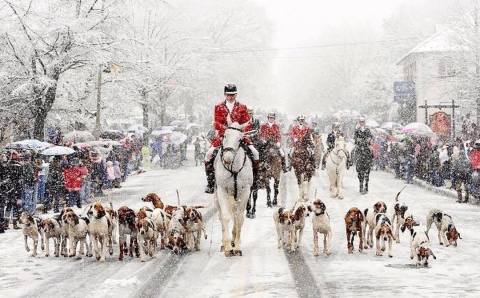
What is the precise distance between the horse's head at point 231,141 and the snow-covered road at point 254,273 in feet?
5.47

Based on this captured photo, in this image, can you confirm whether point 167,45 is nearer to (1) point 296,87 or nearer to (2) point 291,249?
(2) point 291,249

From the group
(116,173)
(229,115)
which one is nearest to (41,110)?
(116,173)

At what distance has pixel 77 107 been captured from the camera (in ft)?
96.0

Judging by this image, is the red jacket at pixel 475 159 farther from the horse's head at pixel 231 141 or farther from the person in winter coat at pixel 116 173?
the person in winter coat at pixel 116 173

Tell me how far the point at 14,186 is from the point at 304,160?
7.54m

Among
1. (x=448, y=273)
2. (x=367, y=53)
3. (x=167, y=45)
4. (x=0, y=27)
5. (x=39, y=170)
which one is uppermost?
(x=367, y=53)

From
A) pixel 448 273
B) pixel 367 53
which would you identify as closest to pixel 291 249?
pixel 448 273

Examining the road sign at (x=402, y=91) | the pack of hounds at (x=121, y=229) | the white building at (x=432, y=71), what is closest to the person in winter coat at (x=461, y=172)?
the pack of hounds at (x=121, y=229)

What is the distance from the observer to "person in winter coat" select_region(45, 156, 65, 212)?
19.7m

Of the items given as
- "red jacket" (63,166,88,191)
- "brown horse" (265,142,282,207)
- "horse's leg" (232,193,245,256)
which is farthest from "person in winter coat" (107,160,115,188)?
"horse's leg" (232,193,245,256)

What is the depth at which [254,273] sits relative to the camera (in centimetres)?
1095

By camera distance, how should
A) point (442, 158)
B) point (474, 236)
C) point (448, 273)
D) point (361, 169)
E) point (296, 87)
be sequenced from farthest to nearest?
point (296, 87), point (442, 158), point (361, 169), point (474, 236), point (448, 273)

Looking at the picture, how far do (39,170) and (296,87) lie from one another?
135 meters

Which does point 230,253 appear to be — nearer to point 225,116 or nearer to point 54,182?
point 225,116
